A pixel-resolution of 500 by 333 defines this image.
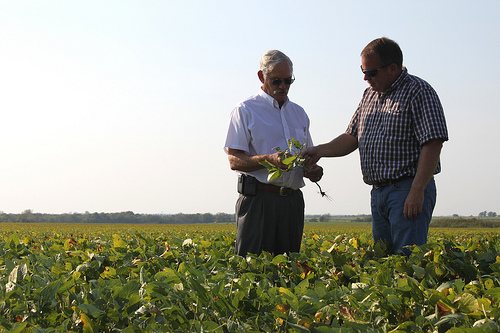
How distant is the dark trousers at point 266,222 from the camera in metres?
3.86

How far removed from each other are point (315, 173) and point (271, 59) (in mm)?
1027

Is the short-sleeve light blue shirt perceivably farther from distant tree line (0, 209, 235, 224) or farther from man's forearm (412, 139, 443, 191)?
distant tree line (0, 209, 235, 224)

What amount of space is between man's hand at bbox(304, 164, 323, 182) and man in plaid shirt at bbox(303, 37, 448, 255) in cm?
6

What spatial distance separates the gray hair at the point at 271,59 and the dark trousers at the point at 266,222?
106 cm

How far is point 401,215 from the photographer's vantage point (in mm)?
3639

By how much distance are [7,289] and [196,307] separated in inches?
41.6

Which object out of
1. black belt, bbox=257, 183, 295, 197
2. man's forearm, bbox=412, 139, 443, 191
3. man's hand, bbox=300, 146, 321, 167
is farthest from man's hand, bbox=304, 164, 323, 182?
man's forearm, bbox=412, 139, 443, 191

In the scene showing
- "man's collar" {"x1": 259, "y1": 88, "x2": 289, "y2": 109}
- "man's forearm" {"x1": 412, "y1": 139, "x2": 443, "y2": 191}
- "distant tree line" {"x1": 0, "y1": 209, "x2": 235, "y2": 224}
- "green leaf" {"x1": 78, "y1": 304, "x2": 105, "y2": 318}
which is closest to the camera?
"green leaf" {"x1": 78, "y1": 304, "x2": 105, "y2": 318}

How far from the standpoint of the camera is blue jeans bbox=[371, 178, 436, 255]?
141 inches

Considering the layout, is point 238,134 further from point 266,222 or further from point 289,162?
point 266,222

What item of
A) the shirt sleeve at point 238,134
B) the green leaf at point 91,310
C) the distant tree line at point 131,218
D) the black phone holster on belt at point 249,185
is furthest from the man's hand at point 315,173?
the distant tree line at point 131,218

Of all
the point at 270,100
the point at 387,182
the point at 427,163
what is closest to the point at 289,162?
the point at 270,100

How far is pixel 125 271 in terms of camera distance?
2.93 m

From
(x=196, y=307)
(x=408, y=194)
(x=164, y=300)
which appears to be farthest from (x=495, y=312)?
(x=408, y=194)
